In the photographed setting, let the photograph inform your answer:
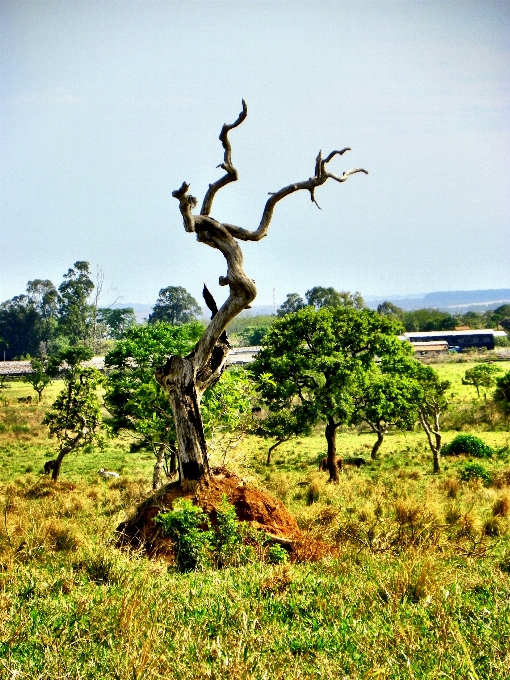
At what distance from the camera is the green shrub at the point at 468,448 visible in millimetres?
27719

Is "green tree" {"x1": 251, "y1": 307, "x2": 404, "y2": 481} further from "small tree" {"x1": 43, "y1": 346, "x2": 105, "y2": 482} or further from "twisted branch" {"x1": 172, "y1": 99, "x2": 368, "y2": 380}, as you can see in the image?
"twisted branch" {"x1": 172, "y1": 99, "x2": 368, "y2": 380}

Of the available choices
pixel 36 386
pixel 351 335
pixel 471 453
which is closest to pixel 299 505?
pixel 351 335

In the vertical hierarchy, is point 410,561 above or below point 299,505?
above

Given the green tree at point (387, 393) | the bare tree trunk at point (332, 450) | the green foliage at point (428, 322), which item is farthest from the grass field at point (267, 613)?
the green foliage at point (428, 322)

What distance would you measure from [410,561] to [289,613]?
1576mm

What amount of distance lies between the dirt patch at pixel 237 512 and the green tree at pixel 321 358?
11.4 m

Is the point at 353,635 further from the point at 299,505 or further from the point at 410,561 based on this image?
the point at 299,505

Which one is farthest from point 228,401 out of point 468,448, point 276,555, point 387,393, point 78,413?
point 468,448

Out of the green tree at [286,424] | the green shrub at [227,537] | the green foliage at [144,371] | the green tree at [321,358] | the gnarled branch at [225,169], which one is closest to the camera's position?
the green shrub at [227,537]

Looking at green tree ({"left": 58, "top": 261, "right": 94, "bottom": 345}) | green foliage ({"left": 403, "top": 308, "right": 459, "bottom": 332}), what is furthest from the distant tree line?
green foliage ({"left": 403, "top": 308, "right": 459, "bottom": 332})

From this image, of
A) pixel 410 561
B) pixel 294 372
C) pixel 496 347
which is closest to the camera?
pixel 410 561

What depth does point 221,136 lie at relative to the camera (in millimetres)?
9891

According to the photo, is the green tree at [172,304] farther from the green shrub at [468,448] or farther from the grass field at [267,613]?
the grass field at [267,613]

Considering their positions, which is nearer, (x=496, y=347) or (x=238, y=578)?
(x=238, y=578)
